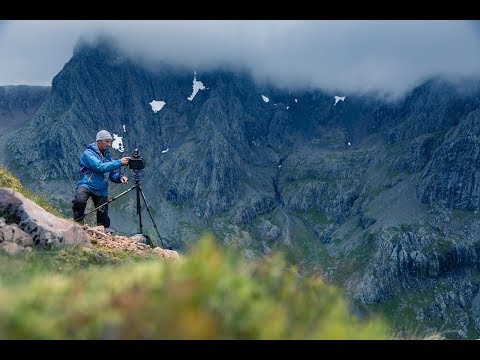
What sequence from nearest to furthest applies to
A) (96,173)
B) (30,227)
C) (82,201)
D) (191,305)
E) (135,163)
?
1. (191,305)
2. (30,227)
3. (82,201)
4. (96,173)
5. (135,163)

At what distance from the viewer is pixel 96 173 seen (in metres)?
15.6

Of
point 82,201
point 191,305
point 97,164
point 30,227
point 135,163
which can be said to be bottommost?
point 82,201

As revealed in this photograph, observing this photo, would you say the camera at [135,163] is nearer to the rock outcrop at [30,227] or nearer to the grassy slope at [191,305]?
the rock outcrop at [30,227]

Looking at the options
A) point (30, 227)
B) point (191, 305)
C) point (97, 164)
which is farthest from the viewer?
point (97, 164)

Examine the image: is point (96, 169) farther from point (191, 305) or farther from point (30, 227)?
point (191, 305)

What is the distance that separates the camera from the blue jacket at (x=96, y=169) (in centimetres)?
1508

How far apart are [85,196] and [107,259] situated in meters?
5.72

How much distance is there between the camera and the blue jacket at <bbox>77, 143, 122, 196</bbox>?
15.1 meters

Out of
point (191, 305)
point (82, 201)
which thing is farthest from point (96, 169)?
point (191, 305)

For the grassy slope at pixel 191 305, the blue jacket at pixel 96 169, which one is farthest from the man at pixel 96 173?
the grassy slope at pixel 191 305

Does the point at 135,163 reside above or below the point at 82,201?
above

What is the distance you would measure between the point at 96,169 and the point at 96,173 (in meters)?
0.55
